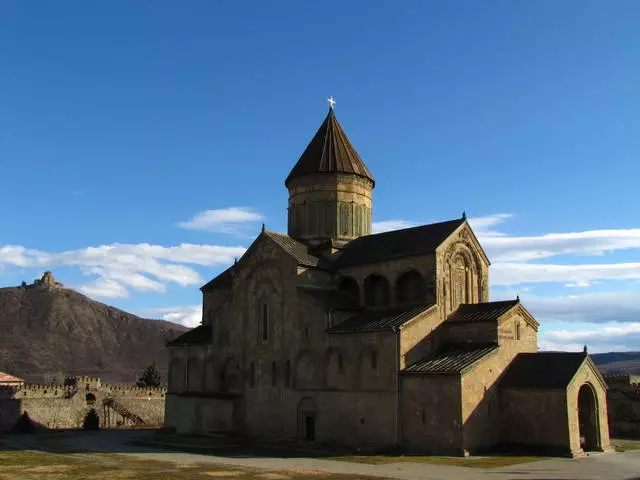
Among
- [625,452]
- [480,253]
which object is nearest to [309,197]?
[480,253]

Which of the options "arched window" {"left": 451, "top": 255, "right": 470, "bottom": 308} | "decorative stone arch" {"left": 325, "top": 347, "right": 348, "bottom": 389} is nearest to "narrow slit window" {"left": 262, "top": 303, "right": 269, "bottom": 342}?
"decorative stone arch" {"left": 325, "top": 347, "right": 348, "bottom": 389}

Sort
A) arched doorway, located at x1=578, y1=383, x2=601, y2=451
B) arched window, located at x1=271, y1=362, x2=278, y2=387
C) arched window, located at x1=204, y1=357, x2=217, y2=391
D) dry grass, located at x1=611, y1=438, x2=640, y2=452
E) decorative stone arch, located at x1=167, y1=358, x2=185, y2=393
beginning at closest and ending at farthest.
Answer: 1. arched doorway, located at x1=578, y1=383, x2=601, y2=451
2. dry grass, located at x1=611, y1=438, x2=640, y2=452
3. arched window, located at x1=271, y1=362, x2=278, y2=387
4. arched window, located at x1=204, y1=357, x2=217, y2=391
5. decorative stone arch, located at x1=167, y1=358, x2=185, y2=393

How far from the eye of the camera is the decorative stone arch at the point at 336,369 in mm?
33469

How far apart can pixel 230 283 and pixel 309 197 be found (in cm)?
800

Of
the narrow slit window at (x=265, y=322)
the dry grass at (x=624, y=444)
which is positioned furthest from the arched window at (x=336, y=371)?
the dry grass at (x=624, y=444)

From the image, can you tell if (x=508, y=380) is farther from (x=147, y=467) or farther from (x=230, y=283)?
(x=230, y=283)

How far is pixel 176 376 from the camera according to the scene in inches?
1699

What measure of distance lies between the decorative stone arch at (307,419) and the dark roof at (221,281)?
1213cm

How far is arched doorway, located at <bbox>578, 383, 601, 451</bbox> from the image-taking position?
31078 millimetres

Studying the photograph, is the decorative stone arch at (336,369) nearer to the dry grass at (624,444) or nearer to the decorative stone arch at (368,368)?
the decorative stone arch at (368,368)

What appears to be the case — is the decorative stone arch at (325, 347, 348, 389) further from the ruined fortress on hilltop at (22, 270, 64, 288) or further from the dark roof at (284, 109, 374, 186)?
the ruined fortress on hilltop at (22, 270, 64, 288)

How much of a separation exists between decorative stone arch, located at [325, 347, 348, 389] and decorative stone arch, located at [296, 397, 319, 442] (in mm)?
1541

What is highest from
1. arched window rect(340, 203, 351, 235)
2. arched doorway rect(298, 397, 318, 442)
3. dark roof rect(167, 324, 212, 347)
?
arched window rect(340, 203, 351, 235)

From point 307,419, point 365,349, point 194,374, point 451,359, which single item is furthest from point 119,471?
point 194,374
